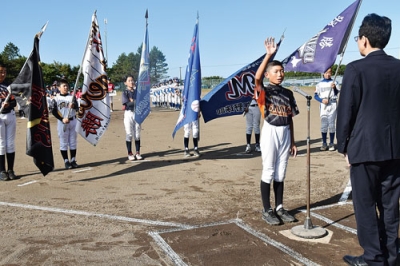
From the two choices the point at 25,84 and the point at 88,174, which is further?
the point at 88,174

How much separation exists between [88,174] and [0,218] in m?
2.88

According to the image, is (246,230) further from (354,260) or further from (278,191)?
(354,260)

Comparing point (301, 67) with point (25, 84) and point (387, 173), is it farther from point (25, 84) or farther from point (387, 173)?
point (25, 84)

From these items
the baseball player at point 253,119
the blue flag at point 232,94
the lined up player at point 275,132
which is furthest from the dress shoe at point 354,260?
the baseball player at point 253,119

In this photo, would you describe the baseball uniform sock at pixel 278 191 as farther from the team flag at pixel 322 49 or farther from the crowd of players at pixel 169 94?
the crowd of players at pixel 169 94

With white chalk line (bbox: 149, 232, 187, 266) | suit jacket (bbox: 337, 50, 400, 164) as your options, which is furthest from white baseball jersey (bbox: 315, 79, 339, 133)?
white chalk line (bbox: 149, 232, 187, 266)

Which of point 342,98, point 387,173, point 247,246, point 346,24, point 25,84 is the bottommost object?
point 247,246

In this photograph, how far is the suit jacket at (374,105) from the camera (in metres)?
3.19

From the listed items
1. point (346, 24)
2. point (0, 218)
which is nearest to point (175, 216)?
point (0, 218)

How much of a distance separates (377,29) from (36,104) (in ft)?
19.5

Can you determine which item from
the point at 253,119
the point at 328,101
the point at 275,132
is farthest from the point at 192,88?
the point at 275,132

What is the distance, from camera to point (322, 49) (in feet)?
23.2

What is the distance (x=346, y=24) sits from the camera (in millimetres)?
7141

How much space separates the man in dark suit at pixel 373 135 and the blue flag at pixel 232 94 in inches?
175
